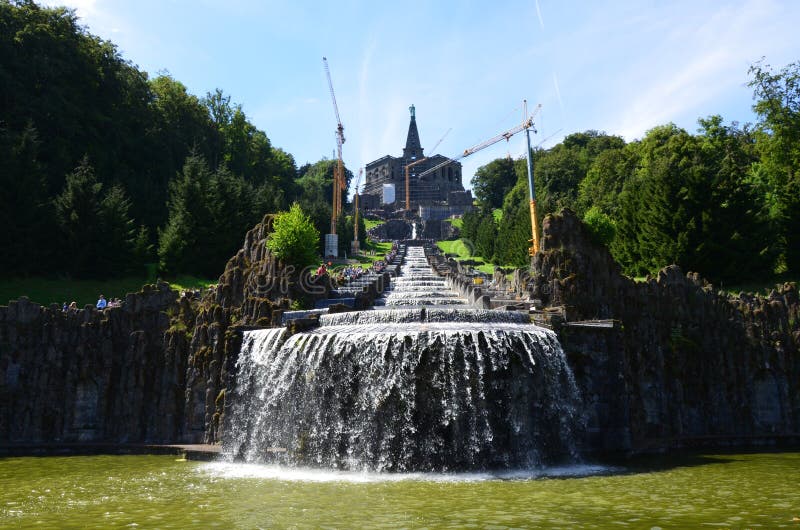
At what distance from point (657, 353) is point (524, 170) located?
309 ft

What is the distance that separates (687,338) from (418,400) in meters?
14.4

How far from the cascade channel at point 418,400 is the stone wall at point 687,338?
510 centimetres

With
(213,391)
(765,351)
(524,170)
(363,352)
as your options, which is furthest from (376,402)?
(524,170)

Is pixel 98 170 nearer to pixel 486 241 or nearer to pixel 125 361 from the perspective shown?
pixel 125 361

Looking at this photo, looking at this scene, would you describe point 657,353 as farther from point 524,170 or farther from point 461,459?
point 524,170

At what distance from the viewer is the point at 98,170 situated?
5981 cm

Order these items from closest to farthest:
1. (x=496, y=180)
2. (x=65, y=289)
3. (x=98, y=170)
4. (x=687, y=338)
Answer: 1. (x=687, y=338)
2. (x=65, y=289)
3. (x=98, y=170)
4. (x=496, y=180)

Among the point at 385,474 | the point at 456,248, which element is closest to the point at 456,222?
the point at 456,248

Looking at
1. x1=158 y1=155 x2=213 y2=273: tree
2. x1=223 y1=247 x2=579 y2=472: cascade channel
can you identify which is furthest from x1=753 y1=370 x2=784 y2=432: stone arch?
x1=158 y1=155 x2=213 y2=273: tree

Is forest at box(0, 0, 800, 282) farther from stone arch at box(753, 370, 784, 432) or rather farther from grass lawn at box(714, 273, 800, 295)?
stone arch at box(753, 370, 784, 432)

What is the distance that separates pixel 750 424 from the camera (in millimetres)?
27641

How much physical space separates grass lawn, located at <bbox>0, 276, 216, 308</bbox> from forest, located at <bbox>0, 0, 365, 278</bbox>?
90cm

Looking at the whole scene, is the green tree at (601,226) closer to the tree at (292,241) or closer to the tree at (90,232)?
the tree at (292,241)

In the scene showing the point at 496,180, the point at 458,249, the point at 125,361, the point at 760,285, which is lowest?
the point at 125,361
